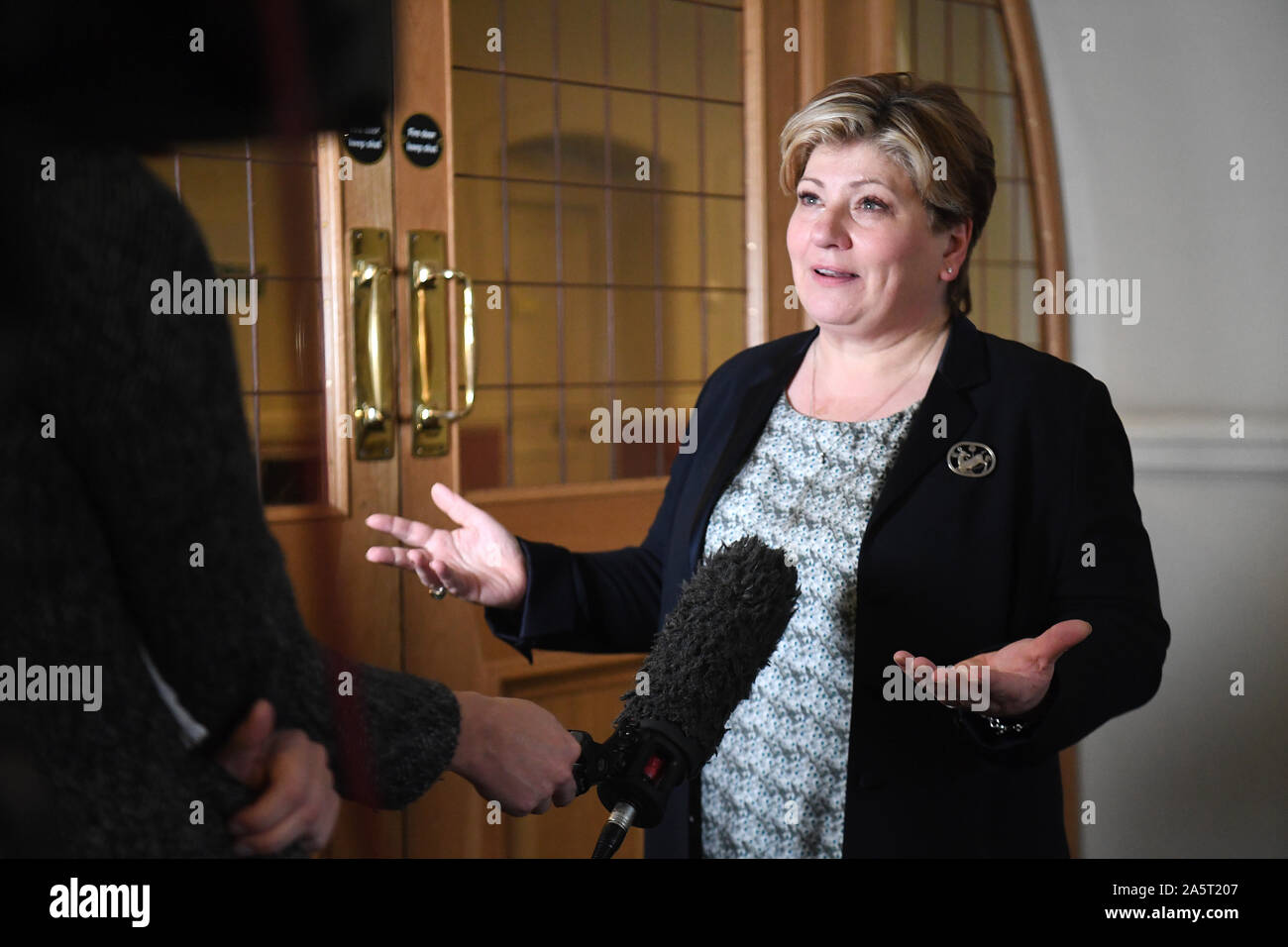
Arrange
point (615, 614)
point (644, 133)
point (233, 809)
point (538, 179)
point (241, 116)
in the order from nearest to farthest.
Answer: point (241, 116)
point (233, 809)
point (615, 614)
point (538, 179)
point (644, 133)

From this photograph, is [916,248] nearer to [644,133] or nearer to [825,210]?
[825,210]

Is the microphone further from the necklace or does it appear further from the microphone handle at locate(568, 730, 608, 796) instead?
the necklace

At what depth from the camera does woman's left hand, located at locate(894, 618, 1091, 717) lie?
2.87 feet

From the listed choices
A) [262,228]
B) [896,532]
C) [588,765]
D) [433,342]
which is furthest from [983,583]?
[433,342]

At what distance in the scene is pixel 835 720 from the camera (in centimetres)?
106

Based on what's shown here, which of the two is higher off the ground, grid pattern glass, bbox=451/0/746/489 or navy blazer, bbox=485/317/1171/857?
grid pattern glass, bbox=451/0/746/489

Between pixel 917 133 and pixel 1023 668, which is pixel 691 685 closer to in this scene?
pixel 1023 668

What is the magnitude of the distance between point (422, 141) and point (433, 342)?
29 centimetres

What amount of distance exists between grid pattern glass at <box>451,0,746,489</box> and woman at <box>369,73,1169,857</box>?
599 millimetres

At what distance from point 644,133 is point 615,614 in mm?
927

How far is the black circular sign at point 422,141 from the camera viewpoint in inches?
60.0

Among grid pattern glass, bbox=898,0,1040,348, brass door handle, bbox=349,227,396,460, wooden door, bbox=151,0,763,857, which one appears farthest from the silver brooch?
grid pattern glass, bbox=898,0,1040,348

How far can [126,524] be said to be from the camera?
0.45m
